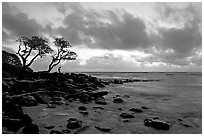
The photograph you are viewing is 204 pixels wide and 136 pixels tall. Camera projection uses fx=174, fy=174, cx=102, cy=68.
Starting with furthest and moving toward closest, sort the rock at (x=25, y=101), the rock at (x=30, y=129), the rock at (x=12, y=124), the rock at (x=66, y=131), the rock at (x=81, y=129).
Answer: the rock at (x=25, y=101)
the rock at (x=81, y=129)
the rock at (x=66, y=131)
the rock at (x=12, y=124)
the rock at (x=30, y=129)

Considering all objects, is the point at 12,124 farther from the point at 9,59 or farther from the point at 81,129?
the point at 9,59

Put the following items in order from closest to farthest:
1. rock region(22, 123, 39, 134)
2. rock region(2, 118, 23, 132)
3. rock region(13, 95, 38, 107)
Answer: rock region(22, 123, 39, 134) → rock region(2, 118, 23, 132) → rock region(13, 95, 38, 107)

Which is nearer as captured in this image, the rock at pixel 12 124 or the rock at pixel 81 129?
the rock at pixel 12 124

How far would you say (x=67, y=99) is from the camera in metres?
14.7

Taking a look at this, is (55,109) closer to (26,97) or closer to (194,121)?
(26,97)

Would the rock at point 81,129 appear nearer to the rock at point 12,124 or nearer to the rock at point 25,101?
the rock at point 12,124

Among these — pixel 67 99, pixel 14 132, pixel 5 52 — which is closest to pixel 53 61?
pixel 5 52

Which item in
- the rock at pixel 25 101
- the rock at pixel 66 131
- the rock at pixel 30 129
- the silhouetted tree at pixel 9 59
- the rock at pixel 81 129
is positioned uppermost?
the silhouetted tree at pixel 9 59

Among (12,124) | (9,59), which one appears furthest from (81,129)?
(9,59)

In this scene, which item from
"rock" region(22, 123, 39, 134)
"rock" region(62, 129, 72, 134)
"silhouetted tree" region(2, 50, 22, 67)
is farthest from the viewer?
"silhouetted tree" region(2, 50, 22, 67)

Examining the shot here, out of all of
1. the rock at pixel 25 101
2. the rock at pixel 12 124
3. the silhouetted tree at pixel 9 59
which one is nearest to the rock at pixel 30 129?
the rock at pixel 12 124

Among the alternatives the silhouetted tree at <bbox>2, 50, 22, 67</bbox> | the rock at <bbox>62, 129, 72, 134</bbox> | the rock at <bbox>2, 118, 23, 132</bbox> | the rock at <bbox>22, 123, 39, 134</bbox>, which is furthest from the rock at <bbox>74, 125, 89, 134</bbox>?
the silhouetted tree at <bbox>2, 50, 22, 67</bbox>

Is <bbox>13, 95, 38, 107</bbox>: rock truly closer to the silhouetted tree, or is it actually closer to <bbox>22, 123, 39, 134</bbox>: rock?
<bbox>22, 123, 39, 134</bbox>: rock

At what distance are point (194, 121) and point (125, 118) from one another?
4053 millimetres
